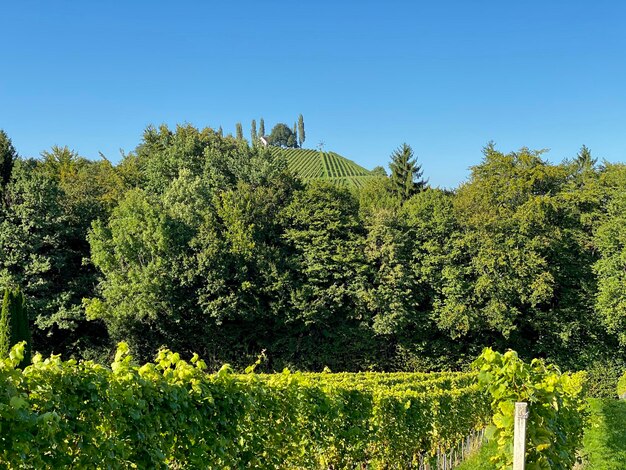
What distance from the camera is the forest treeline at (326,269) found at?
24719mm

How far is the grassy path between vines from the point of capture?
962 cm

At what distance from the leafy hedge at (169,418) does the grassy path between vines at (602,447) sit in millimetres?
3305

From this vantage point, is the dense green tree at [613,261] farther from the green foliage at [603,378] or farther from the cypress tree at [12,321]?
the cypress tree at [12,321]

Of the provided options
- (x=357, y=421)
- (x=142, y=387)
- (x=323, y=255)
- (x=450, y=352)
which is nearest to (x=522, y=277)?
(x=450, y=352)

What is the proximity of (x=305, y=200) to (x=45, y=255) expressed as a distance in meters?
13.2

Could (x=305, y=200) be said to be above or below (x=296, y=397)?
above

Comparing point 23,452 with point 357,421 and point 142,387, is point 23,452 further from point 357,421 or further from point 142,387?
point 357,421

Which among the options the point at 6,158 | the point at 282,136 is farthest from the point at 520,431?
the point at 282,136

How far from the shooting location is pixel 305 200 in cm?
2834

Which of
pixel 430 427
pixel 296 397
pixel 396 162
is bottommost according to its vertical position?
pixel 430 427

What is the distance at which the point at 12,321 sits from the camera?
1864 centimetres

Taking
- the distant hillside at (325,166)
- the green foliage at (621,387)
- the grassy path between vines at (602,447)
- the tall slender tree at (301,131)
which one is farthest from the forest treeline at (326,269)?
the tall slender tree at (301,131)

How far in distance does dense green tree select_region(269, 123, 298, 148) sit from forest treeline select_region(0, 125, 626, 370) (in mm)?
92741

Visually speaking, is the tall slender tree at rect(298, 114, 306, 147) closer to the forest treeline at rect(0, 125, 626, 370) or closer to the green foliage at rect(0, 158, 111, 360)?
the forest treeline at rect(0, 125, 626, 370)
